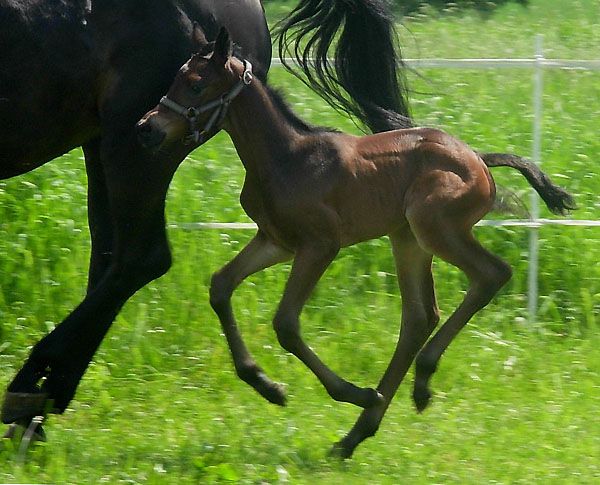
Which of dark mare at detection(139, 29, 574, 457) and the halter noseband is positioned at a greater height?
the halter noseband

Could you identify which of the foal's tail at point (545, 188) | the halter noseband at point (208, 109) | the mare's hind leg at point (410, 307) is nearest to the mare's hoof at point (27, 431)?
the halter noseband at point (208, 109)

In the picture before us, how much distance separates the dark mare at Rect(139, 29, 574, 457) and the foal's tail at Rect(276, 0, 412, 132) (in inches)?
16.8

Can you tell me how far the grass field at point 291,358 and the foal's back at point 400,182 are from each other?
2.90ft

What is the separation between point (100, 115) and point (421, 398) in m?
1.70

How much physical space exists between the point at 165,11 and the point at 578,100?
5.82 metres

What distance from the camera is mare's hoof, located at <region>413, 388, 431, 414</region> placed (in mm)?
4594

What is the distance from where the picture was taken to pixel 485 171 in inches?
184

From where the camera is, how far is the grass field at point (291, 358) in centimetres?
445

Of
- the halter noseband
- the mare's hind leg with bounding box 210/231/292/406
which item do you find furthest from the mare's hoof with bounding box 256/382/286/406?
the halter noseband

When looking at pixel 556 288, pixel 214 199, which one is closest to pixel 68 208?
pixel 214 199

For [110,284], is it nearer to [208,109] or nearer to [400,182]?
[208,109]

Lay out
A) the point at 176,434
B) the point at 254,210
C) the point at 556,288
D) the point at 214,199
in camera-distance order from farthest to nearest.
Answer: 1. the point at 214,199
2. the point at 556,288
3. the point at 176,434
4. the point at 254,210

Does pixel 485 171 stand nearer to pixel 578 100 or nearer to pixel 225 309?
pixel 225 309

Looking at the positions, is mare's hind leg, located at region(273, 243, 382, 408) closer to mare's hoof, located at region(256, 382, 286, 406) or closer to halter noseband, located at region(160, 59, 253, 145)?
mare's hoof, located at region(256, 382, 286, 406)
